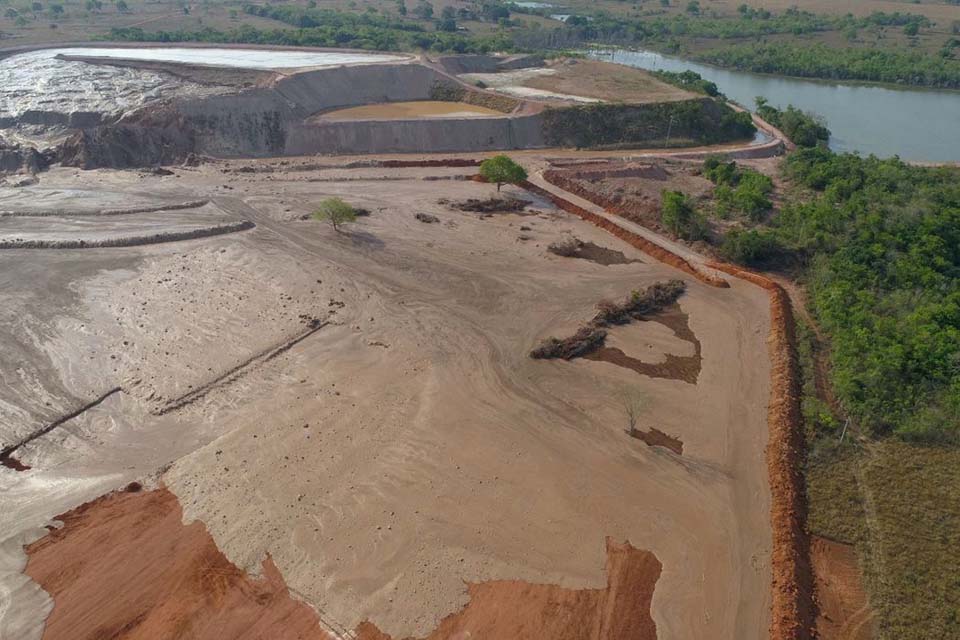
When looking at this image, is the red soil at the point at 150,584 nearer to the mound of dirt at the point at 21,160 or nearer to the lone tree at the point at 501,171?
the lone tree at the point at 501,171

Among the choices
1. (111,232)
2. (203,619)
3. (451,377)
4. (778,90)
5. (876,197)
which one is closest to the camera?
(203,619)

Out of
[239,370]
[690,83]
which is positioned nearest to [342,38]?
[690,83]

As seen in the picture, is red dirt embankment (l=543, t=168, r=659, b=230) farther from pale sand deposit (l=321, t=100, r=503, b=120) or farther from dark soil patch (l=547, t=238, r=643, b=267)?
pale sand deposit (l=321, t=100, r=503, b=120)

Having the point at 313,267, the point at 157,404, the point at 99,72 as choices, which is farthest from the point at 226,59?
the point at 157,404

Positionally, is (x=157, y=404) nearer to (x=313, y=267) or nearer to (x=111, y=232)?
(x=313, y=267)

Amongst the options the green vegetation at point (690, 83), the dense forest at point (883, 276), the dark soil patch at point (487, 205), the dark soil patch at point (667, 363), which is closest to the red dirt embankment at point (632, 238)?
the dense forest at point (883, 276)

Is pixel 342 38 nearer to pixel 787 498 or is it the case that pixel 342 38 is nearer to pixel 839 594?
pixel 787 498
